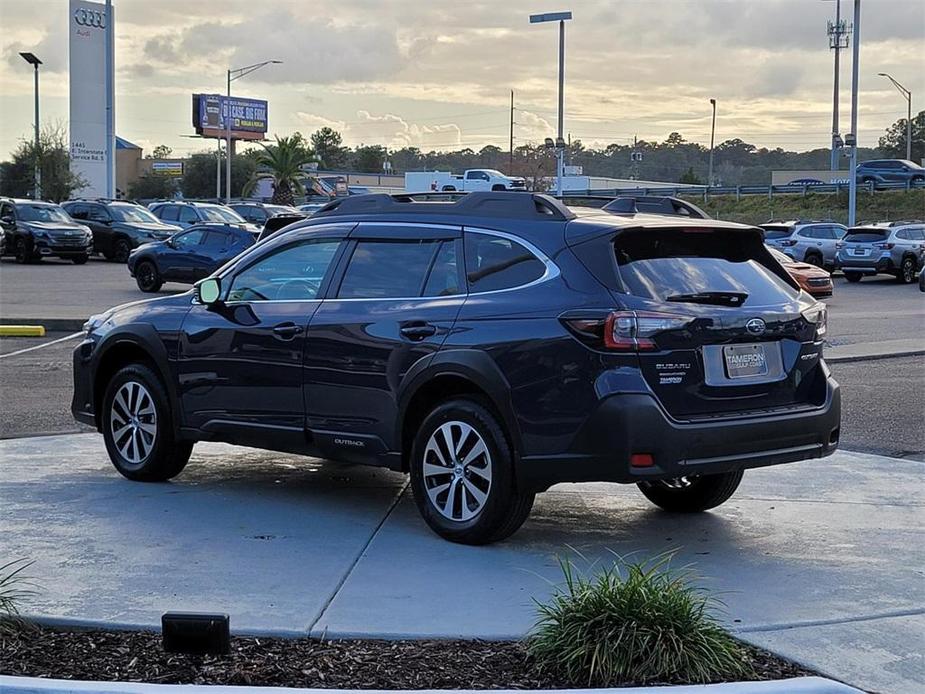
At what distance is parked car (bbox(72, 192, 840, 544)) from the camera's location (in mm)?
6418

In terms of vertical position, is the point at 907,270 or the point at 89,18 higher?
the point at 89,18

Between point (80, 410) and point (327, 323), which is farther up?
point (327, 323)

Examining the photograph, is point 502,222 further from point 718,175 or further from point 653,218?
point 718,175

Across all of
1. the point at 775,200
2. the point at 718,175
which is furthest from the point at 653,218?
the point at 718,175

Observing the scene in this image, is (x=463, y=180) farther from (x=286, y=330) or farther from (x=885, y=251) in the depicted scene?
(x=286, y=330)

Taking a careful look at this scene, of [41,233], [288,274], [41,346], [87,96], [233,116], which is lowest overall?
[41,346]

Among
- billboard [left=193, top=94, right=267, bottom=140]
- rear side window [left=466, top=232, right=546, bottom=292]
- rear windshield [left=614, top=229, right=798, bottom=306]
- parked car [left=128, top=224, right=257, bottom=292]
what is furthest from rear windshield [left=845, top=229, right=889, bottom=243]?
billboard [left=193, top=94, right=267, bottom=140]

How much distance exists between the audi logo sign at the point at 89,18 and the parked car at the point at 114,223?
94.8 feet

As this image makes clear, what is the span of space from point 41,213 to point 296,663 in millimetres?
35441

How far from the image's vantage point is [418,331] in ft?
23.3

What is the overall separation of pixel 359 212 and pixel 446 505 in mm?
1932

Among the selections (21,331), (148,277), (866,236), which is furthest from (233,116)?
(21,331)

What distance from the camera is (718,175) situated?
447 feet

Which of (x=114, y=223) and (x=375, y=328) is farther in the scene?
(x=114, y=223)
